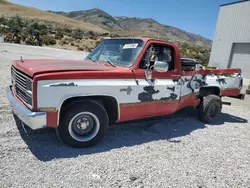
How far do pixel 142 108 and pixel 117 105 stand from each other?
570mm

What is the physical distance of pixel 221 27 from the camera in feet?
77.8

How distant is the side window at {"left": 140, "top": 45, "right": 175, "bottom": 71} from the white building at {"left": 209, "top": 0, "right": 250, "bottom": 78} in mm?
18265

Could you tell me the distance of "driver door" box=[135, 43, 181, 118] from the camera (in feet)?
13.8

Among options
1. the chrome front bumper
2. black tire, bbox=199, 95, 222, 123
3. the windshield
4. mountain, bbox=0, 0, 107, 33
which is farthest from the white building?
mountain, bbox=0, 0, 107, 33

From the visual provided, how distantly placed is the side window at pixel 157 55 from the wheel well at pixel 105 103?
867 millimetres

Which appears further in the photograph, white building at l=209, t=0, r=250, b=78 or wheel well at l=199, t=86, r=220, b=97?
white building at l=209, t=0, r=250, b=78

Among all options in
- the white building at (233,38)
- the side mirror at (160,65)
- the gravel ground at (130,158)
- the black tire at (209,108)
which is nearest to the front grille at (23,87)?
the gravel ground at (130,158)

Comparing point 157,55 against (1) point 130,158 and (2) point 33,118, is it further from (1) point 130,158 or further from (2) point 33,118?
(2) point 33,118

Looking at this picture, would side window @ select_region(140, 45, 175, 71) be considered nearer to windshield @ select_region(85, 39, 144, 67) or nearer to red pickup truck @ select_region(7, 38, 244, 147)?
red pickup truck @ select_region(7, 38, 244, 147)

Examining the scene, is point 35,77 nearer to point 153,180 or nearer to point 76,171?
point 76,171

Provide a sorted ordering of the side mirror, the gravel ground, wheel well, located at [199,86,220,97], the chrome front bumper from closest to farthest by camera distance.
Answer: the gravel ground < the chrome front bumper < the side mirror < wheel well, located at [199,86,220,97]

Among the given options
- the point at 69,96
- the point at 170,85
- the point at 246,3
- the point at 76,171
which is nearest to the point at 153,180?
the point at 76,171

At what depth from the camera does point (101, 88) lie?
3.66 m

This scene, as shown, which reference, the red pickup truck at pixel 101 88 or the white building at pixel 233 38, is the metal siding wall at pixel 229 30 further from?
the red pickup truck at pixel 101 88
